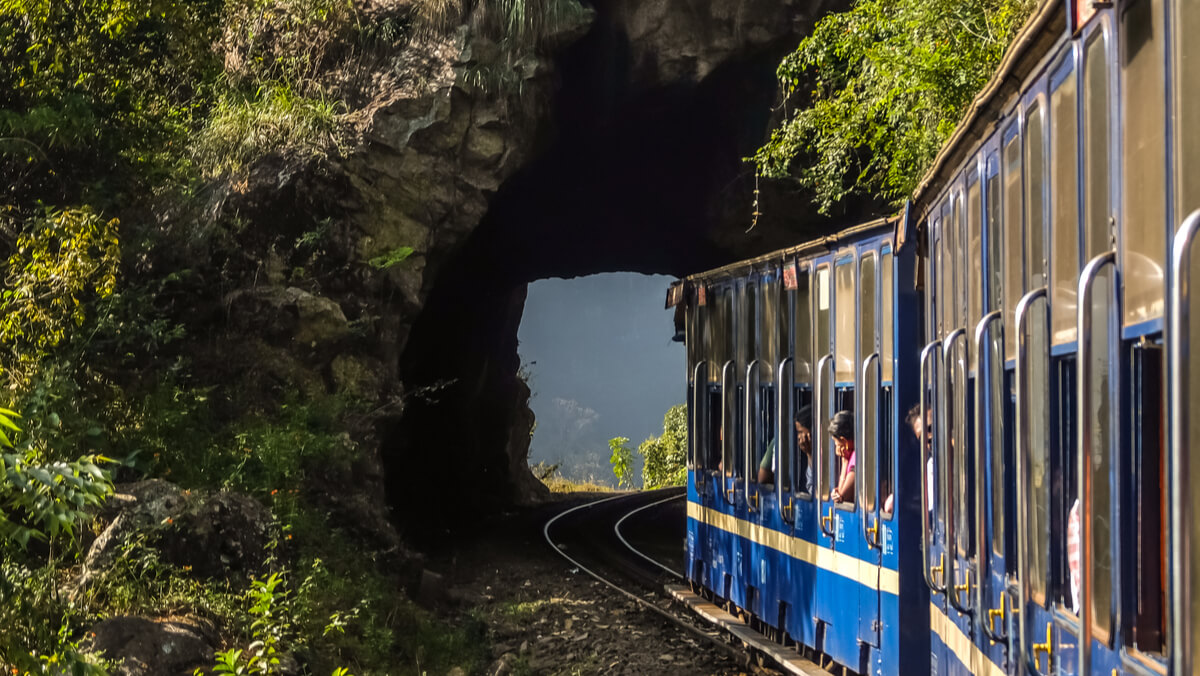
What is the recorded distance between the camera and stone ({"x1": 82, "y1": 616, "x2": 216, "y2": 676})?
7.63 metres

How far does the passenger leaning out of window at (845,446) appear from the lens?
8.30 meters

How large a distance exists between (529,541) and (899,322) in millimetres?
13250

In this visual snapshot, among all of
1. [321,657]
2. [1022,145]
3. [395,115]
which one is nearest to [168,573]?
[321,657]

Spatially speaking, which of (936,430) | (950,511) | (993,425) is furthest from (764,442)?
(993,425)

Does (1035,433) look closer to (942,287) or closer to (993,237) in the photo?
(993,237)

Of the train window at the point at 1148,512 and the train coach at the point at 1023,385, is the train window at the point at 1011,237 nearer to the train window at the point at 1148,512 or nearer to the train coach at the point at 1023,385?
the train coach at the point at 1023,385

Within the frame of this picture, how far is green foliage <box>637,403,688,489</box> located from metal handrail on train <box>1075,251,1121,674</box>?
1583 inches

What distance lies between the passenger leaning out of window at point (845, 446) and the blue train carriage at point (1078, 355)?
268 cm

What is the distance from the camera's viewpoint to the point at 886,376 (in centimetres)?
775

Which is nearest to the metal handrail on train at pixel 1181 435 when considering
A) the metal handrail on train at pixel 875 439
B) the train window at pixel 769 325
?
the metal handrail on train at pixel 875 439

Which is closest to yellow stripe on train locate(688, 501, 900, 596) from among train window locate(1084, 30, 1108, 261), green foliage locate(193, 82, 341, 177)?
train window locate(1084, 30, 1108, 261)

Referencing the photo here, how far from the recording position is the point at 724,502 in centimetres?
1159

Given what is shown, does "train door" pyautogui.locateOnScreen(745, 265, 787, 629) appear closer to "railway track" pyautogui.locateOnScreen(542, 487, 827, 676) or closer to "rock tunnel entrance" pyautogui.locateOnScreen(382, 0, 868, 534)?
"railway track" pyautogui.locateOnScreen(542, 487, 827, 676)

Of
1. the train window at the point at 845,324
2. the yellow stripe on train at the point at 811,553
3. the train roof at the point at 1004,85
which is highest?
the train roof at the point at 1004,85
